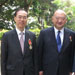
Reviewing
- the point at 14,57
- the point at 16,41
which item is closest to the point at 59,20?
the point at 16,41

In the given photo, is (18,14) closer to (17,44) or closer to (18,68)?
(17,44)

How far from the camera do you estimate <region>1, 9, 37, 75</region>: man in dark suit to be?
3.81 m

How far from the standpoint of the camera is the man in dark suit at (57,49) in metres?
4.14

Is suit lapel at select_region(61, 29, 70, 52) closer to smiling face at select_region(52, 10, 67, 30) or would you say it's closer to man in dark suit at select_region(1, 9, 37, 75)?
smiling face at select_region(52, 10, 67, 30)

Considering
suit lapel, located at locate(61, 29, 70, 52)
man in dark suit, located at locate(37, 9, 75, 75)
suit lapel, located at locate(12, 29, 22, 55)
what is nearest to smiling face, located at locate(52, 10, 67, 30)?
man in dark suit, located at locate(37, 9, 75, 75)

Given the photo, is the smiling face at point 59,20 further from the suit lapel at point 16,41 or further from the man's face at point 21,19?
the suit lapel at point 16,41

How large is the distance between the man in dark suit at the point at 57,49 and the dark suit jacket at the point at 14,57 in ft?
1.44

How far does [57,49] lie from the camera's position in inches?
163

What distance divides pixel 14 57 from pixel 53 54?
81 centimetres

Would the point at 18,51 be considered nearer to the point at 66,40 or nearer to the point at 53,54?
the point at 53,54

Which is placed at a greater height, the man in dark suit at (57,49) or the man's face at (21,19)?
the man's face at (21,19)

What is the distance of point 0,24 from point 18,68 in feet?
50.4

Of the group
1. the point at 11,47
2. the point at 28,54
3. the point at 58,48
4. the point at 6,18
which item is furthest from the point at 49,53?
the point at 6,18

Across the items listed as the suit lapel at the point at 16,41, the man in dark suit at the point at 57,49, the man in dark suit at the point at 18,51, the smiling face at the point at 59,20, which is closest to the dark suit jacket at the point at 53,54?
the man in dark suit at the point at 57,49
